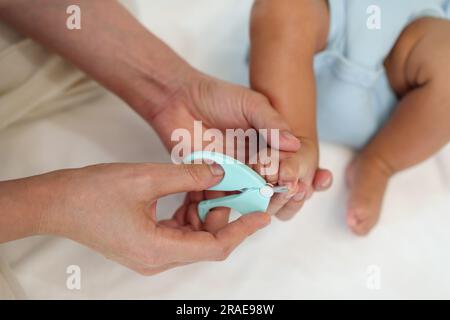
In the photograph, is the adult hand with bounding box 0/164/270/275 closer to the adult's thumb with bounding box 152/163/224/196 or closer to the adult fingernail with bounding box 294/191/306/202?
the adult's thumb with bounding box 152/163/224/196

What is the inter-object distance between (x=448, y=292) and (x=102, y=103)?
2.22ft

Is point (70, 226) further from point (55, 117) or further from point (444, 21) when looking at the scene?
point (444, 21)

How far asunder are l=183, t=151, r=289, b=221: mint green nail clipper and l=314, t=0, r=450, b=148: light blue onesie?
0.30m

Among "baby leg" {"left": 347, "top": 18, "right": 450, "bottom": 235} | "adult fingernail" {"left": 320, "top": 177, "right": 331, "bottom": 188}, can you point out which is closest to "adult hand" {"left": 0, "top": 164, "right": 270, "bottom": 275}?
"adult fingernail" {"left": 320, "top": 177, "right": 331, "bottom": 188}

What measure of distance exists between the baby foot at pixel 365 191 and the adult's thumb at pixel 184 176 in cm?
32

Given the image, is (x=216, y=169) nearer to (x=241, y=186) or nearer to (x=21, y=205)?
(x=241, y=186)

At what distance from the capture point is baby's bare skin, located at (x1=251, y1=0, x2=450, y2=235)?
2.67 feet

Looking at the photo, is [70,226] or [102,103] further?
[102,103]

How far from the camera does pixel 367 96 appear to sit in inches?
36.3

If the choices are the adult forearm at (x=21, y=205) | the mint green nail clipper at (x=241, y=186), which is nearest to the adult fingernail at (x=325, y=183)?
the mint green nail clipper at (x=241, y=186)

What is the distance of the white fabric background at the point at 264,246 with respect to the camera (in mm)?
793

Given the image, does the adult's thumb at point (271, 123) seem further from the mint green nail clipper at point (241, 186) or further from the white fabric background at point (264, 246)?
the white fabric background at point (264, 246)

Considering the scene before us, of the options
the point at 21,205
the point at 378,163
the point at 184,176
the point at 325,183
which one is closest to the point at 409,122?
the point at 378,163

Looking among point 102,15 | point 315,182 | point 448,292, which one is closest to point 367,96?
point 315,182
